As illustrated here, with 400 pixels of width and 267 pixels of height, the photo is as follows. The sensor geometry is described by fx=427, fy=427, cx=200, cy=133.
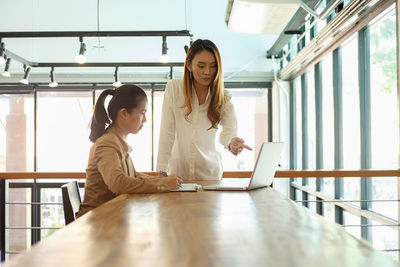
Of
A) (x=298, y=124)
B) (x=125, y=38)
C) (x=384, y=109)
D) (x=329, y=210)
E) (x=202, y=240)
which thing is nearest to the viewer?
(x=202, y=240)

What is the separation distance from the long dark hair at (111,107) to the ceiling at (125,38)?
3767mm

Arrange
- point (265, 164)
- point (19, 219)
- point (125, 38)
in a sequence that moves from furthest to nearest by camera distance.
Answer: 1. point (19, 219)
2. point (125, 38)
3. point (265, 164)

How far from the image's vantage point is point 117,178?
53.2 inches

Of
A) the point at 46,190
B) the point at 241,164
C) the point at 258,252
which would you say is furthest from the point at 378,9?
the point at 46,190

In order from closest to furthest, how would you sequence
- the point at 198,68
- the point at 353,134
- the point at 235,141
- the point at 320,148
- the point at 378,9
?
1. the point at 235,141
2. the point at 198,68
3. the point at 378,9
4. the point at 353,134
5. the point at 320,148

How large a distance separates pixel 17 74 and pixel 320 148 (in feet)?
15.2

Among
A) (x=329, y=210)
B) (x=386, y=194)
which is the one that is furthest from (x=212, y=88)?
(x=329, y=210)

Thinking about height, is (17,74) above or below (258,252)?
above

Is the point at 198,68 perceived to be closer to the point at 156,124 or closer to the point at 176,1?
the point at 176,1

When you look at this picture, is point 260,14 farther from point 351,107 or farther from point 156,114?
point 156,114

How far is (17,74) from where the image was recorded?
6586 millimetres

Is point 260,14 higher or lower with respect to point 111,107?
higher

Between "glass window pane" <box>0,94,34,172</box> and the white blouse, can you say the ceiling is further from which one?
the white blouse

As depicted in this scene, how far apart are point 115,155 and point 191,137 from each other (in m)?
0.50
